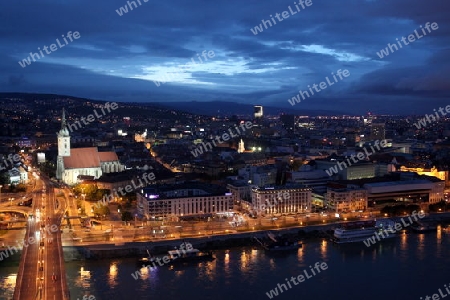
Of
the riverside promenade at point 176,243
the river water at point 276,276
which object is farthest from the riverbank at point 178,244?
the river water at point 276,276

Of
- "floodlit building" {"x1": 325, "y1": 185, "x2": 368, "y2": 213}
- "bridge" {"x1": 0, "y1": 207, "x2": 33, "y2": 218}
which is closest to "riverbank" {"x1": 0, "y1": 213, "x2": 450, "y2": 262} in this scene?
"floodlit building" {"x1": 325, "y1": 185, "x2": 368, "y2": 213}

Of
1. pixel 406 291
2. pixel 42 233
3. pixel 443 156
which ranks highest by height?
pixel 443 156

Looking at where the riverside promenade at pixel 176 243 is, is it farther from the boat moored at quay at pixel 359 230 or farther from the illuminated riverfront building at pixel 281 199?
the illuminated riverfront building at pixel 281 199

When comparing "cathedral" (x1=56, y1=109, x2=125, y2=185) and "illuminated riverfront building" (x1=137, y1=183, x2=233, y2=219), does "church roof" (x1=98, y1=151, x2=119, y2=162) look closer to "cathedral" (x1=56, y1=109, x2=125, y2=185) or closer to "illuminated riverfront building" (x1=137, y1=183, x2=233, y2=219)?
"cathedral" (x1=56, y1=109, x2=125, y2=185)

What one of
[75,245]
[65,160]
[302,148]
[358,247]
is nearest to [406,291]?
[358,247]

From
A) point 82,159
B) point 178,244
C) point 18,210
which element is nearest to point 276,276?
point 178,244

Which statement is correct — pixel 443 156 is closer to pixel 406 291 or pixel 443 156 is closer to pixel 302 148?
pixel 302 148

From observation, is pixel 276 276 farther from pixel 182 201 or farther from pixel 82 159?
pixel 82 159
